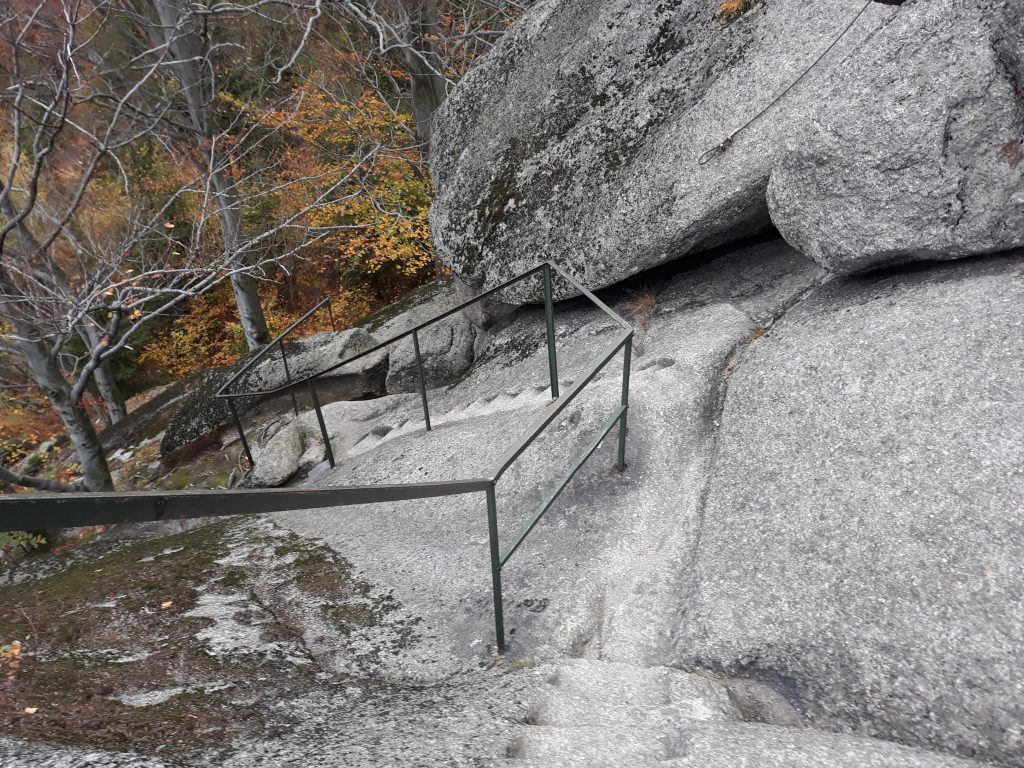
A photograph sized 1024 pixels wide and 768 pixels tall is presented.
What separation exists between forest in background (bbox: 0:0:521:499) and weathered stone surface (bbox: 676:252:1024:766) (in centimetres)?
566

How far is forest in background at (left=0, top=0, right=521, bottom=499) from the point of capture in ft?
24.3

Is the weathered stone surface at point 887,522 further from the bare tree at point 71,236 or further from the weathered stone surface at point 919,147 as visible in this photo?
the bare tree at point 71,236

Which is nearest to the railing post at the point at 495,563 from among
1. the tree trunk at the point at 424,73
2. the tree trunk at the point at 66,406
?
the tree trunk at the point at 66,406

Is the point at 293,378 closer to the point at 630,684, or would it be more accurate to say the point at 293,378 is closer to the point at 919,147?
the point at 630,684

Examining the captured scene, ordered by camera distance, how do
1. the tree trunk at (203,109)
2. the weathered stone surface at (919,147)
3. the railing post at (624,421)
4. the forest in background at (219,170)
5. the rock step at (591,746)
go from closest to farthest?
the rock step at (591,746) < the weathered stone surface at (919,147) < the railing post at (624,421) < the forest in background at (219,170) < the tree trunk at (203,109)

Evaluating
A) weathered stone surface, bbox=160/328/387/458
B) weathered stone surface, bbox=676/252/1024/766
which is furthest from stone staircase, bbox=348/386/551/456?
weathered stone surface, bbox=160/328/387/458

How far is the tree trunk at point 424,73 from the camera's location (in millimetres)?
10055

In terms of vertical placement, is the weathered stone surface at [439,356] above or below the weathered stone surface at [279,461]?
above

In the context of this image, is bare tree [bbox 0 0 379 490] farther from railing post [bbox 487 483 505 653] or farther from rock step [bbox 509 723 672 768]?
rock step [bbox 509 723 672 768]

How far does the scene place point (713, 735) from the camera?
6.11ft

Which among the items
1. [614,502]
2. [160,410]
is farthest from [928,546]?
[160,410]

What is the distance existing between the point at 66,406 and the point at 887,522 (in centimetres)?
748

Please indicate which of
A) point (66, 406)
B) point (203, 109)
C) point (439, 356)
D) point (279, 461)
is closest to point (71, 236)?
point (66, 406)

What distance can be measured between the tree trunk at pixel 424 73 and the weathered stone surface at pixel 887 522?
8.63 metres
